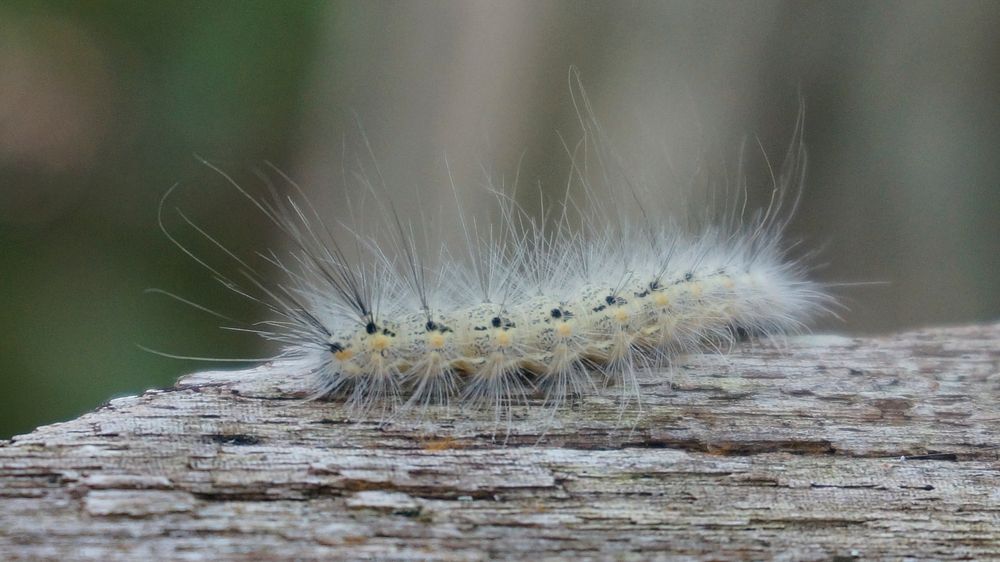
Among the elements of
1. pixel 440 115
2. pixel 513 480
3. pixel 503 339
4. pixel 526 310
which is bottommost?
pixel 513 480

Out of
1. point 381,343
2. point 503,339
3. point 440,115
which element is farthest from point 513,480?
point 440,115

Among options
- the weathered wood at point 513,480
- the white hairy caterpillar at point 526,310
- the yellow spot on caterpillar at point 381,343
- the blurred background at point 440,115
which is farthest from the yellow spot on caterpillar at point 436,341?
the blurred background at point 440,115

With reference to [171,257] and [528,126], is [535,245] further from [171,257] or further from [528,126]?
[171,257]

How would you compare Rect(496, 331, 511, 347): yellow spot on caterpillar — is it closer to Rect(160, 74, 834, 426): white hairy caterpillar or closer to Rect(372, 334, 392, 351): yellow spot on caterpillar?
Rect(160, 74, 834, 426): white hairy caterpillar

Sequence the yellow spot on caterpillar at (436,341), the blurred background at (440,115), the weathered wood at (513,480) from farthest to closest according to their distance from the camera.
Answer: the blurred background at (440,115)
the yellow spot on caterpillar at (436,341)
the weathered wood at (513,480)

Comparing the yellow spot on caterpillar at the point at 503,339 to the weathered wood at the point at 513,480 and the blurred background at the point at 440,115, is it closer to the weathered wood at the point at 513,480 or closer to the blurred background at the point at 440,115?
the weathered wood at the point at 513,480

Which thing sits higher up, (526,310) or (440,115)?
(440,115)

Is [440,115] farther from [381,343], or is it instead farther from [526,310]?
[381,343]

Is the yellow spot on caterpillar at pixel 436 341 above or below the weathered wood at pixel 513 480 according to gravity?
above

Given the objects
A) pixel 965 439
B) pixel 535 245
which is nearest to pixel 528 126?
pixel 535 245
